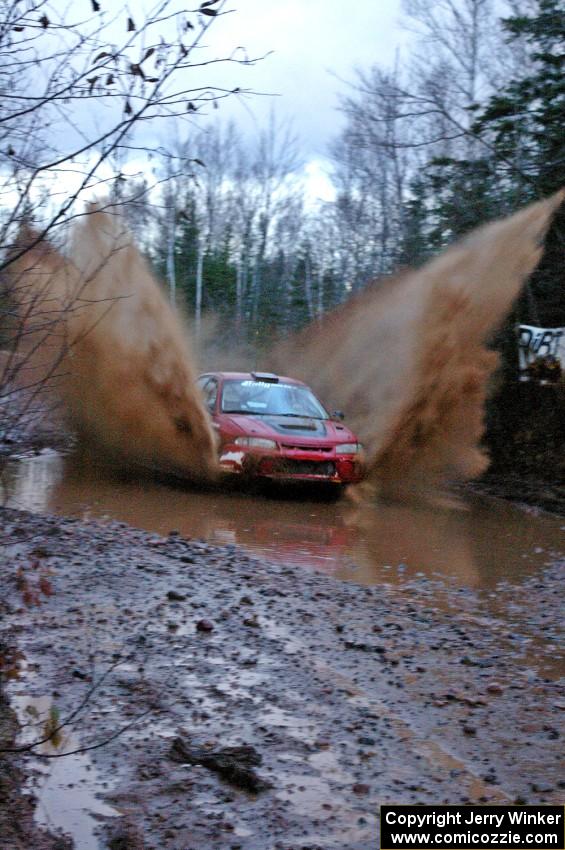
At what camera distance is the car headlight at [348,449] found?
527 inches

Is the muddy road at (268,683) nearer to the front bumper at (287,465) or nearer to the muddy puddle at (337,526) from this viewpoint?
the muddy puddle at (337,526)

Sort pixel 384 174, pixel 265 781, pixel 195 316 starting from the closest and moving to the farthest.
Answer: pixel 265 781 < pixel 384 174 < pixel 195 316

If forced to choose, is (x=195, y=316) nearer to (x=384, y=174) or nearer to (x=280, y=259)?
(x=280, y=259)

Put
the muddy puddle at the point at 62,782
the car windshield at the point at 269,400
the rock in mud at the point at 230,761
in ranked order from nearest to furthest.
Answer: the muddy puddle at the point at 62,782, the rock in mud at the point at 230,761, the car windshield at the point at 269,400

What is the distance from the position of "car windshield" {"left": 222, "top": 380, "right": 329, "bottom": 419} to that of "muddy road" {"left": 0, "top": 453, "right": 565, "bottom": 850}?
167 inches

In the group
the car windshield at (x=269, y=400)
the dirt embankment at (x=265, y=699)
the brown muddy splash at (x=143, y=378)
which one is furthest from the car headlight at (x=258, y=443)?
the dirt embankment at (x=265, y=699)

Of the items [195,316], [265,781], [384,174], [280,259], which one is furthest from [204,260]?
[265,781]

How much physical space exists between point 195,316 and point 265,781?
40738 millimetres

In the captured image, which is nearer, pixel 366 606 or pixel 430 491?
pixel 366 606

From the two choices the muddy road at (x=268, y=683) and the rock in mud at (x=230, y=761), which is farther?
the rock in mud at (x=230, y=761)

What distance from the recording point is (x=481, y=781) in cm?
433

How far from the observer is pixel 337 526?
11656 mm

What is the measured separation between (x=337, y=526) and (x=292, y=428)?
2.22 metres

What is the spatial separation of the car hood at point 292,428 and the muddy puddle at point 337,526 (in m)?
0.89
